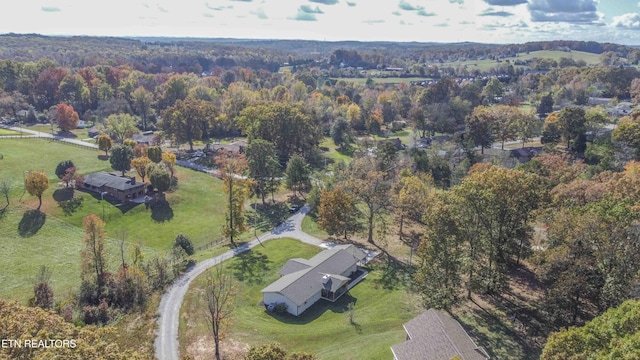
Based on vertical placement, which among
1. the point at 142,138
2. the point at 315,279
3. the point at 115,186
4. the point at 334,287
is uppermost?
the point at 142,138

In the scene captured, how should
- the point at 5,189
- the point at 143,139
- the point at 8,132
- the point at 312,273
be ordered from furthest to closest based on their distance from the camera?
the point at 143,139 → the point at 8,132 → the point at 5,189 → the point at 312,273

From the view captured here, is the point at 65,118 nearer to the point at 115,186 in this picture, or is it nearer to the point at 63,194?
the point at 63,194

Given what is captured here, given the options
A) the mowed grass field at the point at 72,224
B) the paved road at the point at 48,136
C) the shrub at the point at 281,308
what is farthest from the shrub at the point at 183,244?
the paved road at the point at 48,136

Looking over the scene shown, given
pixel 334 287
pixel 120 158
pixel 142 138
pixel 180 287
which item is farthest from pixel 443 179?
pixel 142 138

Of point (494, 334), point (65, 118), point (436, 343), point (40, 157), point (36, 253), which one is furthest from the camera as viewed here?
point (65, 118)

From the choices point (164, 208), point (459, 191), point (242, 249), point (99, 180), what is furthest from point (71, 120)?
point (459, 191)

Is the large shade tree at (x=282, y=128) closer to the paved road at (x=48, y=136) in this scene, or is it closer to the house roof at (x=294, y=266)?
the paved road at (x=48, y=136)

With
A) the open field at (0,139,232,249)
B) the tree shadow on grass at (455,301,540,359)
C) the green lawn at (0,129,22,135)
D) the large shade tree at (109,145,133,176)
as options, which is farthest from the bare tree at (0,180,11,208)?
the tree shadow on grass at (455,301,540,359)
